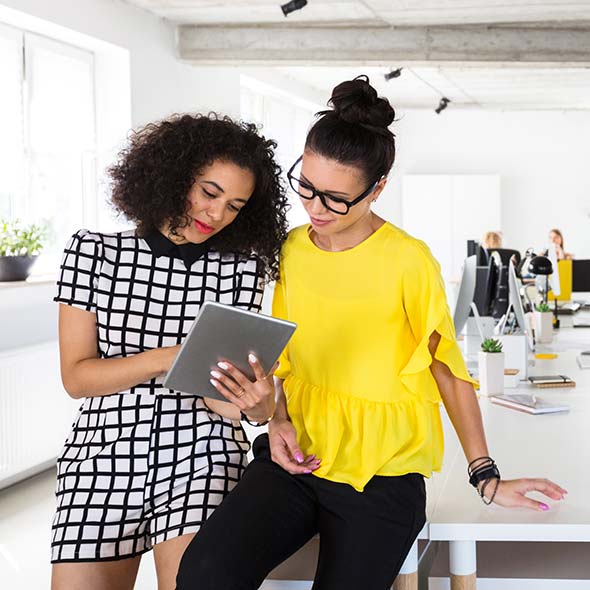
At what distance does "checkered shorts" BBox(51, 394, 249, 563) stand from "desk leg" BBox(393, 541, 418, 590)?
1.28ft

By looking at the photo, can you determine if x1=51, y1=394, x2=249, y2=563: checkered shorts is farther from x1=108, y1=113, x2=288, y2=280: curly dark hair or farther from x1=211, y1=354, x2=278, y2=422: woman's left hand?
x1=108, y1=113, x2=288, y2=280: curly dark hair

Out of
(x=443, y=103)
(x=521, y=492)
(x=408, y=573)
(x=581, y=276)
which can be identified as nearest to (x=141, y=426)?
(x=408, y=573)

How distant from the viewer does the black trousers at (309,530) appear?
1.53m

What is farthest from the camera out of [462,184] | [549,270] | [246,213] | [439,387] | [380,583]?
[462,184]

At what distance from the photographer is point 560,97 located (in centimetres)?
1168

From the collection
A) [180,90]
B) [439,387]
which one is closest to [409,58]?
[180,90]

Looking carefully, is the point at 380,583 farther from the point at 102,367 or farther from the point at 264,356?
the point at 102,367

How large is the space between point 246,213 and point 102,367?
1.55ft

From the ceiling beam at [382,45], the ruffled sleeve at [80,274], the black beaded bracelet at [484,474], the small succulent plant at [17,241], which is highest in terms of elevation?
the ceiling beam at [382,45]

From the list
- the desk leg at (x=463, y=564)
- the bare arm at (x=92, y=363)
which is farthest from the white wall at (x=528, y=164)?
the desk leg at (x=463, y=564)

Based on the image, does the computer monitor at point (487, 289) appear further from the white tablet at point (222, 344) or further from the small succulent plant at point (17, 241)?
the white tablet at point (222, 344)

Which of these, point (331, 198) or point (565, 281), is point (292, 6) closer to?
point (565, 281)

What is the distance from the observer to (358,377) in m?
1.80

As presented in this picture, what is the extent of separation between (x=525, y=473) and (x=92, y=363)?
1029 millimetres
